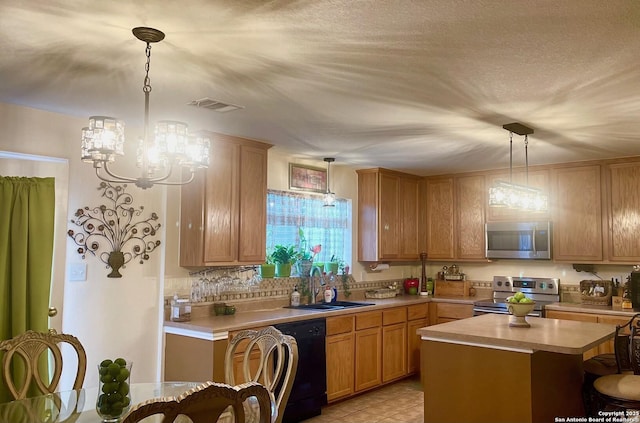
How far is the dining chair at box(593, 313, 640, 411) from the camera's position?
3021 millimetres

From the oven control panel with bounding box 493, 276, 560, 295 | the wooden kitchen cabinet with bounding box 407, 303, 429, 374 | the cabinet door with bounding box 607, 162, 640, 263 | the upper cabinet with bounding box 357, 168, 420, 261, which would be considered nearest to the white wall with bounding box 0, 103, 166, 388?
the upper cabinet with bounding box 357, 168, 420, 261

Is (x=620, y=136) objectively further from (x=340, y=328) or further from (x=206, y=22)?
(x=206, y=22)

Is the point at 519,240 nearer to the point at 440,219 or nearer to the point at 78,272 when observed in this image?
the point at 440,219

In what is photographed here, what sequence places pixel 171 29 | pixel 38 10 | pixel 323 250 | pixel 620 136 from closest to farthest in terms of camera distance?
pixel 38 10
pixel 171 29
pixel 620 136
pixel 323 250

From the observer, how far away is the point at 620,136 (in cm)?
412

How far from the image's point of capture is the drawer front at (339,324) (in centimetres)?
458

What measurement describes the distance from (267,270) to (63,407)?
8.51ft

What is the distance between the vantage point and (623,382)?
3129 mm

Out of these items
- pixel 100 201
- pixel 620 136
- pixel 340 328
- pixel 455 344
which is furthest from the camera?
pixel 340 328

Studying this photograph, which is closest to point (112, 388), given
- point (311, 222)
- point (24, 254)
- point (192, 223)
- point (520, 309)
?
point (24, 254)

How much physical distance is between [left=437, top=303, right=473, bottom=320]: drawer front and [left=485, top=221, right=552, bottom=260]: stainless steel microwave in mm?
692

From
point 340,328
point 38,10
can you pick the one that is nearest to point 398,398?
point 340,328

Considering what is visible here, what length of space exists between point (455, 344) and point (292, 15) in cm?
244

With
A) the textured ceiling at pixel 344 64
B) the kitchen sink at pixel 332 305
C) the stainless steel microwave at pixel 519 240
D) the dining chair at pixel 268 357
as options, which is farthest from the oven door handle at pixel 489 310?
the dining chair at pixel 268 357
